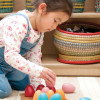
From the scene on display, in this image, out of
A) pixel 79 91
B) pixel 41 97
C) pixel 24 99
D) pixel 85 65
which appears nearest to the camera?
pixel 41 97

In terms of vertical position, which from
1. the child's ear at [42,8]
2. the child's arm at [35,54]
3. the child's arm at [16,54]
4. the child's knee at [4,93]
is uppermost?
the child's ear at [42,8]

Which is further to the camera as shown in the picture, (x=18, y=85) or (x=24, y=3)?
(x=24, y=3)

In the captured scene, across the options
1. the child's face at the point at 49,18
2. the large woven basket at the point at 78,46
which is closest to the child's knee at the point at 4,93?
the child's face at the point at 49,18

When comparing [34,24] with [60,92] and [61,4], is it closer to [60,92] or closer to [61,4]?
[61,4]

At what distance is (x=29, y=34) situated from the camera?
129 cm

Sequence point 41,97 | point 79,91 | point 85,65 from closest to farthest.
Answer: point 41,97
point 79,91
point 85,65

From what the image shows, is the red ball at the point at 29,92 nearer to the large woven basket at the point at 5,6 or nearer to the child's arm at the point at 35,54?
the child's arm at the point at 35,54

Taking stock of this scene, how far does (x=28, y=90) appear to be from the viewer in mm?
1279

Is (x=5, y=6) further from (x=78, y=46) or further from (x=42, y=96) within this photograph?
(x=42, y=96)

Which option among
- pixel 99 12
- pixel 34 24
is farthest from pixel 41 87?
pixel 99 12

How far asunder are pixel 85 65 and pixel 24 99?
2.12 ft

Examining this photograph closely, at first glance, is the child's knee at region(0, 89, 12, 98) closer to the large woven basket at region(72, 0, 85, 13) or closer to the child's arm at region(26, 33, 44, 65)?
the child's arm at region(26, 33, 44, 65)

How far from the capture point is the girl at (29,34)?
115cm

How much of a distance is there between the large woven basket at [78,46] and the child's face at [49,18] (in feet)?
1.61
